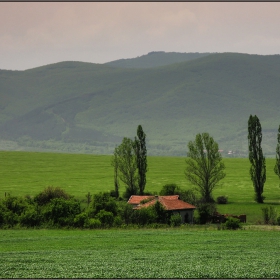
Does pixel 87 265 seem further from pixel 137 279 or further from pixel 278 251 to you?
pixel 278 251

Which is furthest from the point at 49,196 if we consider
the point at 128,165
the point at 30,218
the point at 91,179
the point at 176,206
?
the point at 91,179

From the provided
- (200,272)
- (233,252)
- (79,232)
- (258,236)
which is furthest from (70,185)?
(200,272)

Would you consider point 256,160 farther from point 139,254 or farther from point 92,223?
point 139,254

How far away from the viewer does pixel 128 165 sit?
309 feet

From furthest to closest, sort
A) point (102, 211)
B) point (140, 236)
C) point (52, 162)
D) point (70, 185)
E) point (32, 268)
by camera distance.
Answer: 1. point (52, 162)
2. point (70, 185)
3. point (102, 211)
4. point (140, 236)
5. point (32, 268)

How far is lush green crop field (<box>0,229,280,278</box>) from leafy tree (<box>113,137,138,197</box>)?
121 feet

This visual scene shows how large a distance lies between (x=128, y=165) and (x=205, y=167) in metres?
13.7

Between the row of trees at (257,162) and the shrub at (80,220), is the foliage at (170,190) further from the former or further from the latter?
the shrub at (80,220)

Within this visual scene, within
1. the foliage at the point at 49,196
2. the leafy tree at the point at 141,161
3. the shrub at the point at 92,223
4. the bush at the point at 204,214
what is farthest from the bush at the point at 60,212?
the leafy tree at the point at 141,161

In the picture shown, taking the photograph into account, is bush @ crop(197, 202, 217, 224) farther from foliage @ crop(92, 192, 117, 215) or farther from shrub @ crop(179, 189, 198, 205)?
foliage @ crop(92, 192, 117, 215)

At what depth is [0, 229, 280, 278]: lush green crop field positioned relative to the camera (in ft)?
97.3

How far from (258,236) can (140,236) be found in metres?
10.3

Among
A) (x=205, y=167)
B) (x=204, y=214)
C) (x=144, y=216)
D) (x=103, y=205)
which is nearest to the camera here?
(x=103, y=205)

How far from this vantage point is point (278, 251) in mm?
38906
